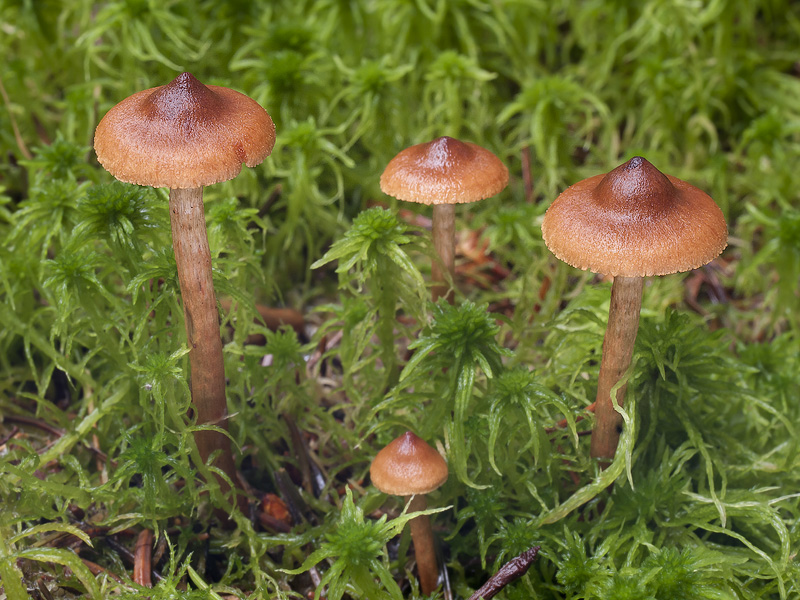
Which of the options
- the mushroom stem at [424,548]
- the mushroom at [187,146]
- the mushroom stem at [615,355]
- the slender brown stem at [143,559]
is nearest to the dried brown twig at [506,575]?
the mushroom stem at [424,548]

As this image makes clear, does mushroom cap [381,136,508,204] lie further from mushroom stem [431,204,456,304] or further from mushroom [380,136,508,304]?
mushroom stem [431,204,456,304]

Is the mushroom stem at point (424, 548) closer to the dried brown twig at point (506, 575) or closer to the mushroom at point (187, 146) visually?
the dried brown twig at point (506, 575)

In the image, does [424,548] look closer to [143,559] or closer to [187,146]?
[143,559]

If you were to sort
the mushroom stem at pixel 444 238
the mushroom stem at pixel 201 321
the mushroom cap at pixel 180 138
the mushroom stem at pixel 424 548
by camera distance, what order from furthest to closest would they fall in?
the mushroom stem at pixel 444 238, the mushroom stem at pixel 424 548, the mushroom stem at pixel 201 321, the mushroom cap at pixel 180 138

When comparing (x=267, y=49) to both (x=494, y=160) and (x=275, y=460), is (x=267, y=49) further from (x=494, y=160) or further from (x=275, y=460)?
(x=275, y=460)

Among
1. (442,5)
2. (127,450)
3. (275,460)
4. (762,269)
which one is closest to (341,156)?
(442,5)

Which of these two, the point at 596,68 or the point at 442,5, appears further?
the point at 596,68
